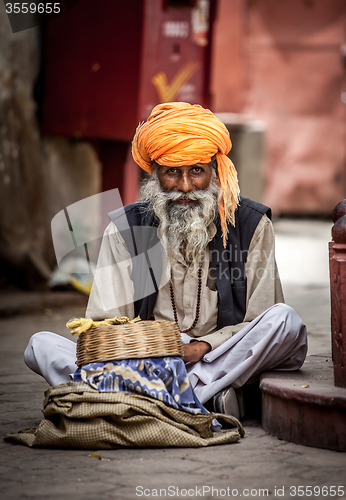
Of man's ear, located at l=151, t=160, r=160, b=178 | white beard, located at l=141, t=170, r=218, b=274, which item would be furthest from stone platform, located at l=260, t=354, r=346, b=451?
man's ear, located at l=151, t=160, r=160, b=178

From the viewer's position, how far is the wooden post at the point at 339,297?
2.91 m

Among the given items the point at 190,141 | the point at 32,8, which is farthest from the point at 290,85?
the point at 190,141

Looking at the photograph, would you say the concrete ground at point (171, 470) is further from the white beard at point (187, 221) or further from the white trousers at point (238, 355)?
the white beard at point (187, 221)

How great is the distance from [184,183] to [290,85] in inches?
387

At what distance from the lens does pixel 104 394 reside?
2953mm

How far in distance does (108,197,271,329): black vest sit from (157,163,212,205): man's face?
20cm

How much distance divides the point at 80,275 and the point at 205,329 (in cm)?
431

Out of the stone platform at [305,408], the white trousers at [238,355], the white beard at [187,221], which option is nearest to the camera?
the stone platform at [305,408]

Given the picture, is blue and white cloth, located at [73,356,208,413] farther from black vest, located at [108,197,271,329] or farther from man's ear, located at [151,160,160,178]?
man's ear, located at [151,160,160,178]

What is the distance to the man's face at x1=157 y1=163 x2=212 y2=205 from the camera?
3654mm

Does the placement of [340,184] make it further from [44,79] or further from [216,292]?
[216,292]

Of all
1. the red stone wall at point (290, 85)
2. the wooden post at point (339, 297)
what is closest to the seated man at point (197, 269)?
the wooden post at point (339, 297)

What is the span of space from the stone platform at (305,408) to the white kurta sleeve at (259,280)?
0.92 feet

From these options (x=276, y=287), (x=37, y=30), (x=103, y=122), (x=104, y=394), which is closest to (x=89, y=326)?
(x=104, y=394)
